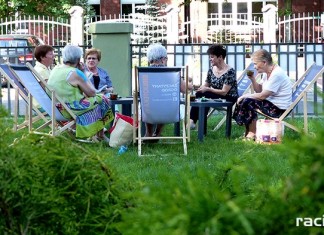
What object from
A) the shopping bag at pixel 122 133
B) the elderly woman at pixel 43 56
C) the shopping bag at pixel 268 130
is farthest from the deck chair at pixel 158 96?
the elderly woman at pixel 43 56

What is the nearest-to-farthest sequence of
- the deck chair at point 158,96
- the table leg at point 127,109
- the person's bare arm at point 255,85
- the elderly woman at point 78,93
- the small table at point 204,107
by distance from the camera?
the deck chair at point 158,96
the elderly woman at point 78,93
the small table at point 204,107
the table leg at point 127,109
the person's bare arm at point 255,85

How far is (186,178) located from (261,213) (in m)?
0.16

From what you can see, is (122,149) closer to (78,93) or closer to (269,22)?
(78,93)

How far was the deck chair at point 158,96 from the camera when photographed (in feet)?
34.8

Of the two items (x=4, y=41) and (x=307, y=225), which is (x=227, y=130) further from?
(x=4, y=41)

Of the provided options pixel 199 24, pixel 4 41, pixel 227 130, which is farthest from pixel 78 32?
pixel 227 130

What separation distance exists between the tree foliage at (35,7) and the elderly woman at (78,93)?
26080 mm

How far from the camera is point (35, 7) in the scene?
1476 inches

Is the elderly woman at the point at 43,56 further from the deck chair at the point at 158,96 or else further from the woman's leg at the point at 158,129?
the deck chair at the point at 158,96

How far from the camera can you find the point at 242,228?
159 cm

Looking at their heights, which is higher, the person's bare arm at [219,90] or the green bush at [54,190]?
the green bush at [54,190]

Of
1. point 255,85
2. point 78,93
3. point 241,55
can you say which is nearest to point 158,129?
point 78,93

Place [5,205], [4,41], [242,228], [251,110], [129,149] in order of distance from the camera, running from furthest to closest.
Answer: [4,41] → [251,110] → [129,149] → [5,205] → [242,228]

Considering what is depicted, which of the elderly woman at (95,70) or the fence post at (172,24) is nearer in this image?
the elderly woman at (95,70)
